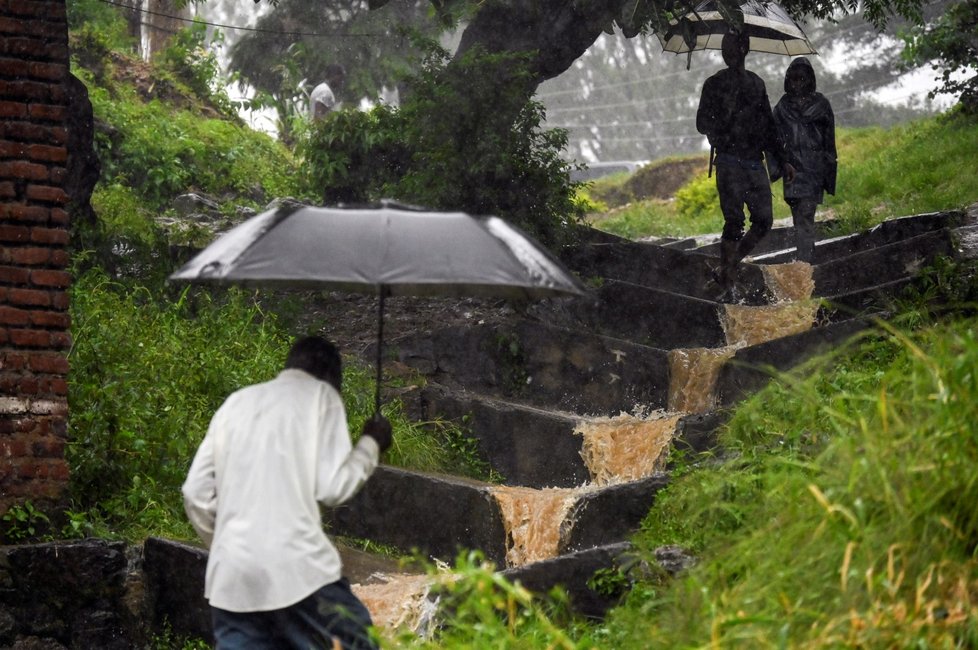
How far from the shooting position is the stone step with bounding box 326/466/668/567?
744 centimetres

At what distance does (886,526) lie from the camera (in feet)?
13.6

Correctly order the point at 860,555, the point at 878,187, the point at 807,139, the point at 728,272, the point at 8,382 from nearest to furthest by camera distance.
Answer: the point at 860,555 < the point at 8,382 < the point at 728,272 < the point at 807,139 < the point at 878,187

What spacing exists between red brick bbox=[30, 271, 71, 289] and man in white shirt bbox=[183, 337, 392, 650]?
3190 millimetres

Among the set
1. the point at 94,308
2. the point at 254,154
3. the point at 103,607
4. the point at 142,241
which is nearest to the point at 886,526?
the point at 103,607

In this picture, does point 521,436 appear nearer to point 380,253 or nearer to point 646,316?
point 646,316

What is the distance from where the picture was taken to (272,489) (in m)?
4.25

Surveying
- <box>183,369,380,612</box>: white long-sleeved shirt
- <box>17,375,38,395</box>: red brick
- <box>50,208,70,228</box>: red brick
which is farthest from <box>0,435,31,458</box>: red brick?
<box>183,369,380,612</box>: white long-sleeved shirt

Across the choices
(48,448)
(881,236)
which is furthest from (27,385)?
(881,236)

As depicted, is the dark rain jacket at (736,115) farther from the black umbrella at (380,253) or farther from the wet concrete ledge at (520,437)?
the black umbrella at (380,253)

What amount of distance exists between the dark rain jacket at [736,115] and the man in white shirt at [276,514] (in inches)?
296

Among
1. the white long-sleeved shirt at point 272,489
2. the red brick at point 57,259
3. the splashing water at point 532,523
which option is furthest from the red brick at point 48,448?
the white long-sleeved shirt at point 272,489

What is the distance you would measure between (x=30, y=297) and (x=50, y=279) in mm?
152


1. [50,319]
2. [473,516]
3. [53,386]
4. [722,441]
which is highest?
[50,319]

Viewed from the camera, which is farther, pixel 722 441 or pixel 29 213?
pixel 722 441
